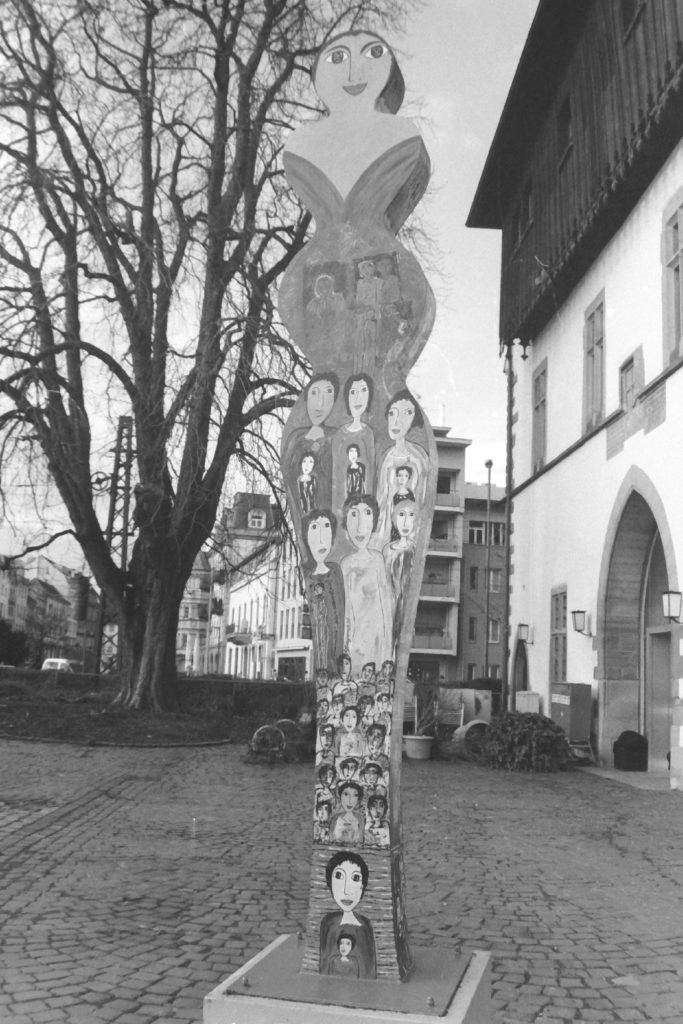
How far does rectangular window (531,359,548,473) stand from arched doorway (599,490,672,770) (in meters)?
5.43

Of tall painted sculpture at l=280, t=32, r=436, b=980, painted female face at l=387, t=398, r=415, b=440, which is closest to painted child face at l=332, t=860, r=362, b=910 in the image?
tall painted sculpture at l=280, t=32, r=436, b=980

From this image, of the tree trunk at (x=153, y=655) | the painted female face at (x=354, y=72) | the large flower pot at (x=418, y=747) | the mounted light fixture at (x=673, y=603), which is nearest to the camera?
the painted female face at (x=354, y=72)

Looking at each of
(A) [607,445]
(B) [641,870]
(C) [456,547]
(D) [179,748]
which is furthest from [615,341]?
(C) [456,547]

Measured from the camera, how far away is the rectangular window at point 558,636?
20.1 meters

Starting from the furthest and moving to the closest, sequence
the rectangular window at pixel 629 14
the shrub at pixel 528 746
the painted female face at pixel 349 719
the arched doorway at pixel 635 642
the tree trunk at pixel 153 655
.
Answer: the tree trunk at pixel 153 655, the arched doorway at pixel 635 642, the shrub at pixel 528 746, the rectangular window at pixel 629 14, the painted female face at pixel 349 719

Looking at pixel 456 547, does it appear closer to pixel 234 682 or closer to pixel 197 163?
pixel 234 682

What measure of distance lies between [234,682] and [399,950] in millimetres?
24163

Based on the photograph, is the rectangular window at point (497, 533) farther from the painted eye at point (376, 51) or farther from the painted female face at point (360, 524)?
the painted female face at point (360, 524)

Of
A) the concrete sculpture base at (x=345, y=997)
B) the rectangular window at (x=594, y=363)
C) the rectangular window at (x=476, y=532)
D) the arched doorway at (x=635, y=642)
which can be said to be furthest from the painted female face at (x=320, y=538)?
the rectangular window at (x=476, y=532)

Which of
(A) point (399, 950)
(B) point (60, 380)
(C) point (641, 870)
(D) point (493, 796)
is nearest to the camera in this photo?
(A) point (399, 950)

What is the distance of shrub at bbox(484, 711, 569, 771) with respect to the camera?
16.1 meters

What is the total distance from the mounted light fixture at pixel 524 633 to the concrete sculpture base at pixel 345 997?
62.9 feet

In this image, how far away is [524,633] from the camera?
22953mm

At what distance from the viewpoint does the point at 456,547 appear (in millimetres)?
60188
